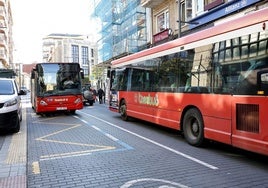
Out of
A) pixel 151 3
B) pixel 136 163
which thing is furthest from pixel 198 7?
pixel 136 163

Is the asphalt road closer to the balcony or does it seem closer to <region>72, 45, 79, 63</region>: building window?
the balcony

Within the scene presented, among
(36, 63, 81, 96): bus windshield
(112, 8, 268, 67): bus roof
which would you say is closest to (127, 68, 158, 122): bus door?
(112, 8, 268, 67): bus roof

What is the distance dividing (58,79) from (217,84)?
11.1m

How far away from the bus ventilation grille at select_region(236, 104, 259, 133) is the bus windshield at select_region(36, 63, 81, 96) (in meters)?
11.6

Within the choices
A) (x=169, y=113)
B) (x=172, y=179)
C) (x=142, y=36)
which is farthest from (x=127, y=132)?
(x=142, y=36)

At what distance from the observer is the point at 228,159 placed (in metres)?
7.12

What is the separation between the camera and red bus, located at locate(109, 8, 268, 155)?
251 inches

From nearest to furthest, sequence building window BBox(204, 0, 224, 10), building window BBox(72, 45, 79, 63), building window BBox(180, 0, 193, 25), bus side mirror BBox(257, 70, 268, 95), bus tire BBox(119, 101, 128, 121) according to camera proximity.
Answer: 1. bus side mirror BBox(257, 70, 268, 95)
2. bus tire BBox(119, 101, 128, 121)
3. building window BBox(204, 0, 224, 10)
4. building window BBox(180, 0, 193, 25)
5. building window BBox(72, 45, 79, 63)

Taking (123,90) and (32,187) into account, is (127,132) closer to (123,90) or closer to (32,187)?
(123,90)

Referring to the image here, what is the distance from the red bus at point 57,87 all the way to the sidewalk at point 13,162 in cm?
640

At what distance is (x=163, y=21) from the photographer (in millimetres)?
25562

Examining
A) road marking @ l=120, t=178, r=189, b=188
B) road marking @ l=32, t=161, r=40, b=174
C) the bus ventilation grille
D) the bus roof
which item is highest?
the bus roof

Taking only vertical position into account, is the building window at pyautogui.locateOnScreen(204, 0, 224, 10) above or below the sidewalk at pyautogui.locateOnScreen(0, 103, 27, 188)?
above

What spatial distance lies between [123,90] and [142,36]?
17.6 m
